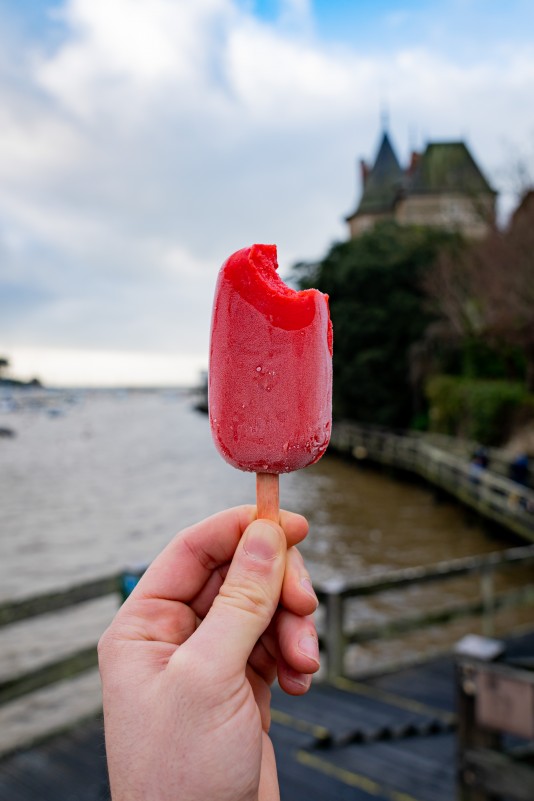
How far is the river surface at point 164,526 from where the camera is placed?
10.5 metres

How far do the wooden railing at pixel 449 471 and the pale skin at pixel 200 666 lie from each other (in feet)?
43.6

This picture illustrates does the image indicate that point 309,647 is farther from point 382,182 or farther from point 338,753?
point 382,182

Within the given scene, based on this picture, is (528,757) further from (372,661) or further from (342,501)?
(342,501)

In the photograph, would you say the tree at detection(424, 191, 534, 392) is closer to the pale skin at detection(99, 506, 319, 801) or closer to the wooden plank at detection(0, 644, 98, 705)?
the wooden plank at detection(0, 644, 98, 705)

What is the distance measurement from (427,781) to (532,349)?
59.4 ft

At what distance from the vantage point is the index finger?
5.10ft

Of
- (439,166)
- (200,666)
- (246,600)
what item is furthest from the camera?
(439,166)

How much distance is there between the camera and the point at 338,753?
181 inches

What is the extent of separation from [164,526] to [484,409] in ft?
33.8

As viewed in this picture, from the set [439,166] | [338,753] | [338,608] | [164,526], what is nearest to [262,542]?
[338,753]

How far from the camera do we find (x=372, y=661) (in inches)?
337

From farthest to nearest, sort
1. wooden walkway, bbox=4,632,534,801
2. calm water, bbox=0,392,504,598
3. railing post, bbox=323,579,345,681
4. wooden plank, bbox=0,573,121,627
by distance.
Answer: calm water, bbox=0,392,504,598
railing post, bbox=323,579,345,681
wooden plank, bbox=0,573,121,627
wooden walkway, bbox=4,632,534,801

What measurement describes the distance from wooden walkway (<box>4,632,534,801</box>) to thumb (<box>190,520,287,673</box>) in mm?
2944

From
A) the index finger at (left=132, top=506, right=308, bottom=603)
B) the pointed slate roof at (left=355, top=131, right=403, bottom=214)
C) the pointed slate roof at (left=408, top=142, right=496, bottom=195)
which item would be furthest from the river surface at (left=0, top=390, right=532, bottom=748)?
the pointed slate roof at (left=355, top=131, right=403, bottom=214)
